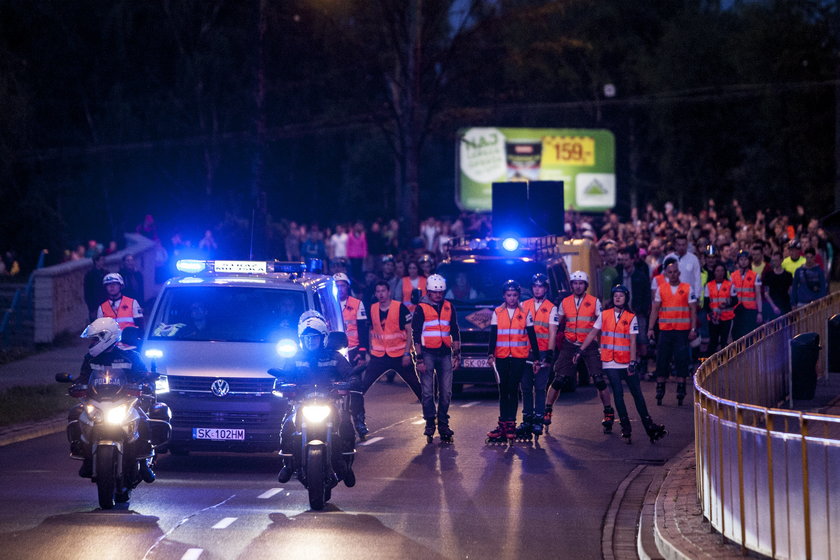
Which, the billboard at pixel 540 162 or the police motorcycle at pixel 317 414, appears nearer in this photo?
the police motorcycle at pixel 317 414

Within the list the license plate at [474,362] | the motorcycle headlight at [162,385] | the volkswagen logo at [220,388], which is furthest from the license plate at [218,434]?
the license plate at [474,362]

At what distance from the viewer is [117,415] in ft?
41.5

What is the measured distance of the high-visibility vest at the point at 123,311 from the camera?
18344 mm

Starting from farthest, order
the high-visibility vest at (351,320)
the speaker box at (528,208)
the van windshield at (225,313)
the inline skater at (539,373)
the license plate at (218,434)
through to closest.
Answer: the speaker box at (528,208)
the high-visibility vest at (351,320)
the inline skater at (539,373)
the van windshield at (225,313)
the license plate at (218,434)

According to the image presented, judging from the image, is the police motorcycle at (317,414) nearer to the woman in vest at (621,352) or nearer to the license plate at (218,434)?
the license plate at (218,434)

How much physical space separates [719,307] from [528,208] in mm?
3848

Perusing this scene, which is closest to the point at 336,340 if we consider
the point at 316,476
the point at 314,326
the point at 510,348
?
the point at 314,326

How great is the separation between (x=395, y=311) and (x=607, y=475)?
3.96m

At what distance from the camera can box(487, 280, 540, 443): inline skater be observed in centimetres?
1720

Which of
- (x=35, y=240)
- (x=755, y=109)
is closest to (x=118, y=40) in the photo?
(x=35, y=240)

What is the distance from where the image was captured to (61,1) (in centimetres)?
5169

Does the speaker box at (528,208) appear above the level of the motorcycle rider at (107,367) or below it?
above

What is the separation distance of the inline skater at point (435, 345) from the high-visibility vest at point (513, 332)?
18.4 inches

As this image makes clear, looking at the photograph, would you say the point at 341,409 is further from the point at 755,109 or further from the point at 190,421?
the point at 755,109
